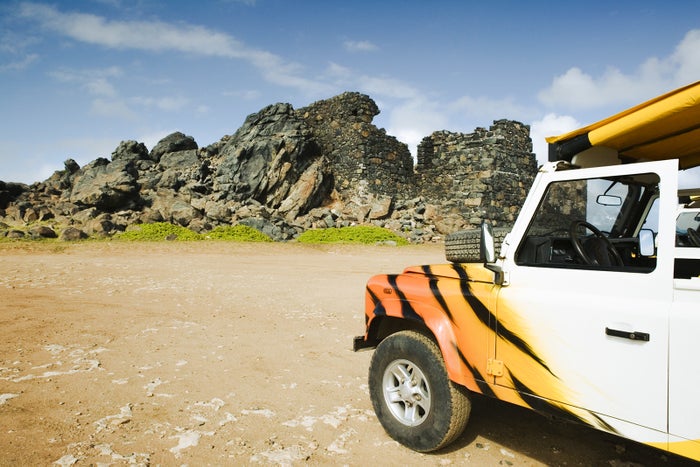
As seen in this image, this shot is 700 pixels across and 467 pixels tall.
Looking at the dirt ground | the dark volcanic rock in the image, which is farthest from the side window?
the dark volcanic rock

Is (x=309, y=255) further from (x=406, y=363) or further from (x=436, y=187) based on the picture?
(x=406, y=363)

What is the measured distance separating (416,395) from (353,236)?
60.5 feet

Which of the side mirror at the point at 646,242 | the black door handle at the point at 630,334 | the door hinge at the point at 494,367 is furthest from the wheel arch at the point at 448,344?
the side mirror at the point at 646,242

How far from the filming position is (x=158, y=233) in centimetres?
2012

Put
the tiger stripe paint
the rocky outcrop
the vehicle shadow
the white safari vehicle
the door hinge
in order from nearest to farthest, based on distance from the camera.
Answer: the white safari vehicle, the tiger stripe paint, the door hinge, the vehicle shadow, the rocky outcrop

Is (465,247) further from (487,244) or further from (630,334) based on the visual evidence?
(630,334)

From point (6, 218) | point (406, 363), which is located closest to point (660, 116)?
point (406, 363)

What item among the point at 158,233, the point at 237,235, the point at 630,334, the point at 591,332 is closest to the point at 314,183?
the point at 237,235

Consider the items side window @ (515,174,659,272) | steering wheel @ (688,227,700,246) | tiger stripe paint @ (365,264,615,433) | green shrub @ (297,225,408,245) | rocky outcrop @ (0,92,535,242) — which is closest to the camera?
tiger stripe paint @ (365,264,615,433)

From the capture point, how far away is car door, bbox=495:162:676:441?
2408mm

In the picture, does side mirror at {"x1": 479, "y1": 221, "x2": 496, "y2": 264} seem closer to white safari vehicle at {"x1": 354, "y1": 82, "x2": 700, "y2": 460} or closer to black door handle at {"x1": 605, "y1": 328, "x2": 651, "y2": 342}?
white safari vehicle at {"x1": 354, "y1": 82, "x2": 700, "y2": 460}

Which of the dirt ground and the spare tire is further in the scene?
the dirt ground

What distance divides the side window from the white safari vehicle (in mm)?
11

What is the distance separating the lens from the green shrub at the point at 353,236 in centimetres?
2150
